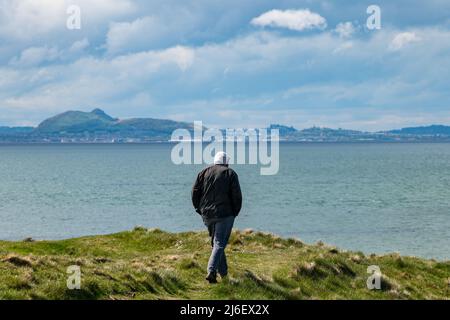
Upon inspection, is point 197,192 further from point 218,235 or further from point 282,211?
point 282,211

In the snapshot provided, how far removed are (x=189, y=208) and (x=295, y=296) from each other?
61.4 m

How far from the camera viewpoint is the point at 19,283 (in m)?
15.2

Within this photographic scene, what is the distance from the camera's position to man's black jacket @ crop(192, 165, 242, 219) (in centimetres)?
1722

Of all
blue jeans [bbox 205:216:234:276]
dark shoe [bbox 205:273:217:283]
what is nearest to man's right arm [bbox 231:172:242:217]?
blue jeans [bbox 205:216:234:276]

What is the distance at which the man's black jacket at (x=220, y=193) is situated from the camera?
17.2m

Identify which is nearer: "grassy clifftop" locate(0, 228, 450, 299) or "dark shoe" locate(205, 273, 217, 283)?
"grassy clifftop" locate(0, 228, 450, 299)

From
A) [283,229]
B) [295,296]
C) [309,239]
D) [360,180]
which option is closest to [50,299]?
[295,296]

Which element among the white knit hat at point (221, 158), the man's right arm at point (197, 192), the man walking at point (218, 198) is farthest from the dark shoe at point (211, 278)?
the white knit hat at point (221, 158)

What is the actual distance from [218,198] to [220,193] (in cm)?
16

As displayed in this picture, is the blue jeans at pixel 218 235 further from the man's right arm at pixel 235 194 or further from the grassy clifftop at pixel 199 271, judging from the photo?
the grassy clifftop at pixel 199 271

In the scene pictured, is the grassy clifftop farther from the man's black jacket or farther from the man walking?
the man's black jacket

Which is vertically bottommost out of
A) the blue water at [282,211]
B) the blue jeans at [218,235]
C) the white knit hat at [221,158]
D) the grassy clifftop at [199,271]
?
the blue water at [282,211]

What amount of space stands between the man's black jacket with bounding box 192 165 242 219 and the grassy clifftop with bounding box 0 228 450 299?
221cm

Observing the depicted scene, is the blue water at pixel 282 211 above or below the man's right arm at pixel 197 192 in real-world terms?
below
